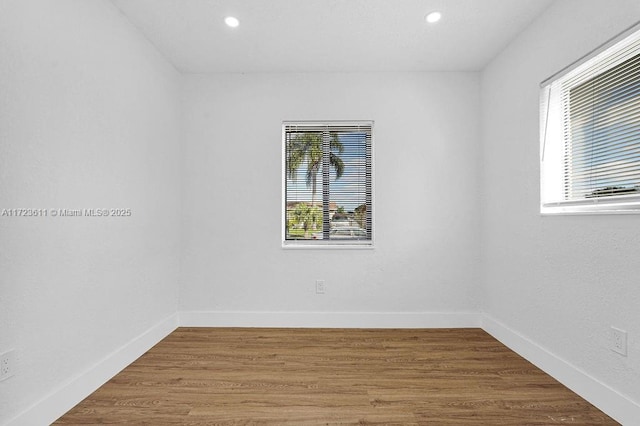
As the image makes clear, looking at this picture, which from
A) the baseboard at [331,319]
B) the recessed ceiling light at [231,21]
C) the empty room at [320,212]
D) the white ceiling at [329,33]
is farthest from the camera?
the baseboard at [331,319]

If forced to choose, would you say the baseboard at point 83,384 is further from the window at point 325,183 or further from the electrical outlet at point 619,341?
the electrical outlet at point 619,341

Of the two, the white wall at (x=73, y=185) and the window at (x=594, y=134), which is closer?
the white wall at (x=73, y=185)

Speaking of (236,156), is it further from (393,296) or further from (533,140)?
(533,140)

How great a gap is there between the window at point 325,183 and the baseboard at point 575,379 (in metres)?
1.57

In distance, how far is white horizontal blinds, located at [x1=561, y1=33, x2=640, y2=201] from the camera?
1.81 metres

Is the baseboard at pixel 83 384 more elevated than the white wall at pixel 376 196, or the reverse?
the white wall at pixel 376 196

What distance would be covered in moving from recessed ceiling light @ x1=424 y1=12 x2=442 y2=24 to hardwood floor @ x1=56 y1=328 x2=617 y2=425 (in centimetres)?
266

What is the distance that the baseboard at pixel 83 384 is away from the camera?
5.48 ft

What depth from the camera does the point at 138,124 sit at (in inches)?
104

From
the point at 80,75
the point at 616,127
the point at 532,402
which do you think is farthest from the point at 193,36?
the point at 532,402

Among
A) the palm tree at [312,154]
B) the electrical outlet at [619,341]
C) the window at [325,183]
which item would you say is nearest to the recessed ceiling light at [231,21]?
the window at [325,183]

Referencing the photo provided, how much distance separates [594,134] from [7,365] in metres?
3.52

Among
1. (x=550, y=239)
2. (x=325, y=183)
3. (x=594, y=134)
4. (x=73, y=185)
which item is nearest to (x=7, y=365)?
(x=73, y=185)

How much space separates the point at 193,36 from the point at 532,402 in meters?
3.63
